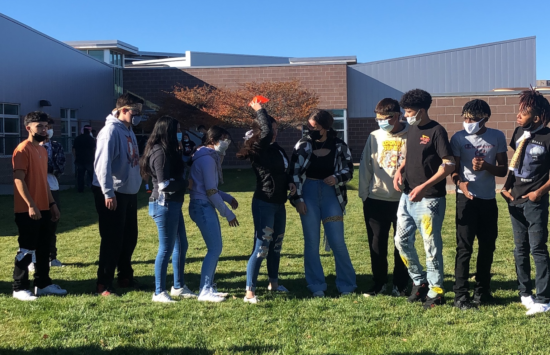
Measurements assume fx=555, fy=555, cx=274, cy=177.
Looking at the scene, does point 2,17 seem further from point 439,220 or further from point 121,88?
point 439,220

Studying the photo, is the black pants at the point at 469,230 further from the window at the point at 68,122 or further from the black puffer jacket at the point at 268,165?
the window at the point at 68,122

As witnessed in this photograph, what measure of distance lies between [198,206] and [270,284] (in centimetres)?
121

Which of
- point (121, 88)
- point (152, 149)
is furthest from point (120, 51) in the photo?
point (152, 149)

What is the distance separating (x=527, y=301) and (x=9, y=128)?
20225 mm

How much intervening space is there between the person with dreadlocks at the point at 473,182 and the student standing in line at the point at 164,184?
2.67m

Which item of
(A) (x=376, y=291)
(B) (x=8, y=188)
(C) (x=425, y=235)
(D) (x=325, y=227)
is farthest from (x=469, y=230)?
(B) (x=8, y=188)

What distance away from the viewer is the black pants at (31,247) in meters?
5.67

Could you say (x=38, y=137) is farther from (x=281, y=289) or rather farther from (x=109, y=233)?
(x=281, y=289)

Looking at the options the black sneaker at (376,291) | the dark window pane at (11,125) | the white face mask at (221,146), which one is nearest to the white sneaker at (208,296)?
the white face mask at (221,146)

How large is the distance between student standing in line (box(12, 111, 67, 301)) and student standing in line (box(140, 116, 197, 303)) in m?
1.18

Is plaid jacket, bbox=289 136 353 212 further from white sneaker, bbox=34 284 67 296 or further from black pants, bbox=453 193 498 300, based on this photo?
white sneaker, bbox=34 284 67 296

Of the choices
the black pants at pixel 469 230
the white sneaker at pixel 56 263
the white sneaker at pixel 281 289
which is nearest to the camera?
the black pants at pixel 469 230

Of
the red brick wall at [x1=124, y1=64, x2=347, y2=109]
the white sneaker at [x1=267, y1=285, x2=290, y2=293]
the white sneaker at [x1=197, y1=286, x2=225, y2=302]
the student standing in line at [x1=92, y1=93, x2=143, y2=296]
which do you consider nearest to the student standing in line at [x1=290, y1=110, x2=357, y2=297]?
the white sneaker at [x1=267, y1=285, x2=290, y2=293]

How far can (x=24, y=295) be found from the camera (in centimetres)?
562
